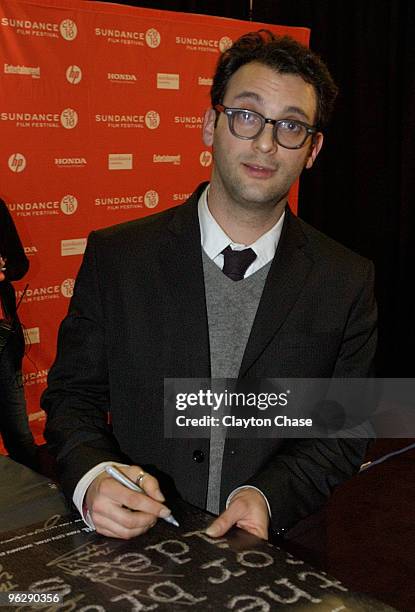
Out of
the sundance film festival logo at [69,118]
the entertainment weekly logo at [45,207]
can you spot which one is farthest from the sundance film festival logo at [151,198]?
the sundance film festival logo at [69,118]

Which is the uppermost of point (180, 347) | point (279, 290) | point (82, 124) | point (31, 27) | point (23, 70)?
point (31, 27)

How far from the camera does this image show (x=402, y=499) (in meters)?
3.94

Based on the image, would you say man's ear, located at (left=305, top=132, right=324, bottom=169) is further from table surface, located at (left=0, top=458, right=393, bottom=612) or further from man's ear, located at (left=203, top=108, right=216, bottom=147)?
table surface, located at (left=0, top=458, right=393, bottom=612)

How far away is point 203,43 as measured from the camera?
4781mm

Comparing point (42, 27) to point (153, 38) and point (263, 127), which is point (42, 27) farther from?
→ point (263, 127)

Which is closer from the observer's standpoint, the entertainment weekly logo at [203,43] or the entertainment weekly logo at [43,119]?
the entertainment weekly logo at [43,119]

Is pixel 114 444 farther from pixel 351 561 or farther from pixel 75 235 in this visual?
pixel 75 235

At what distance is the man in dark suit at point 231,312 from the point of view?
1.61m

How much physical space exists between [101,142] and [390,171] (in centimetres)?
263

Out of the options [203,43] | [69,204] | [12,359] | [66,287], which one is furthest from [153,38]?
[12,359]

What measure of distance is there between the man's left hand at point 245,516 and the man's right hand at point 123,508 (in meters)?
0.08

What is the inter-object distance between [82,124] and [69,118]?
0.08 metres

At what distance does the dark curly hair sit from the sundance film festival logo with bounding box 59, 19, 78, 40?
2.60 metres

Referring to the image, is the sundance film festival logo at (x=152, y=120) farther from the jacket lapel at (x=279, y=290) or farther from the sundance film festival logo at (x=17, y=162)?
the jacket lapel at (x=279, y=290)
